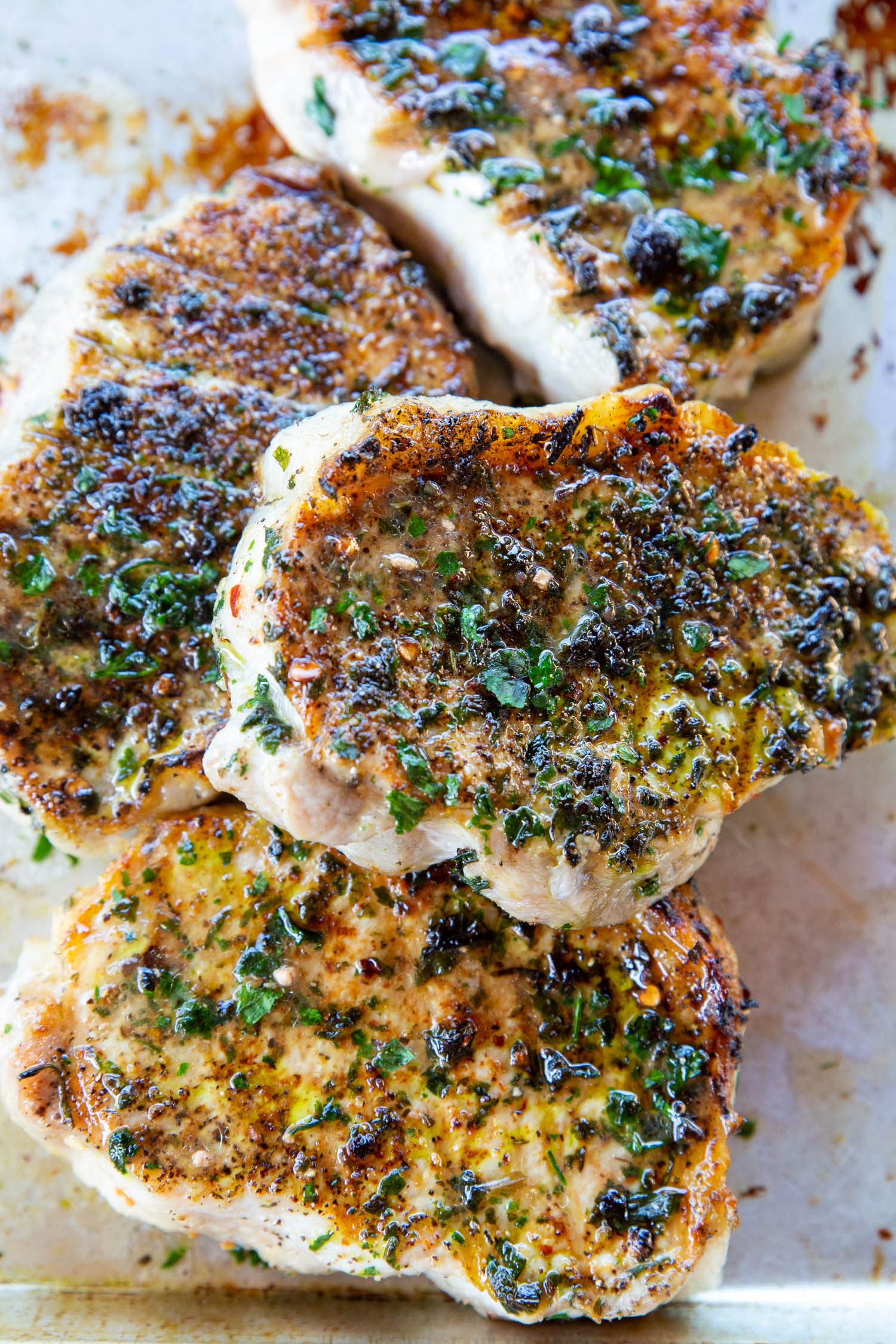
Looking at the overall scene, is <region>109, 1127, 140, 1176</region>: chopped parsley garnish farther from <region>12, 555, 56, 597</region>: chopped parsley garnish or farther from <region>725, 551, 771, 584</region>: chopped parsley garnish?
<region>725, 551, 771, 584</region>: chopped parsley garnish

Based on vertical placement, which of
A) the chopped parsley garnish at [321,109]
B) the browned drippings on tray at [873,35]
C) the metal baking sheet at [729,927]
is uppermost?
the browned drippings on tray at [873,35]

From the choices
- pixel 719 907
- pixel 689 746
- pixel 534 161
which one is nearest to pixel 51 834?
pixel 689 746

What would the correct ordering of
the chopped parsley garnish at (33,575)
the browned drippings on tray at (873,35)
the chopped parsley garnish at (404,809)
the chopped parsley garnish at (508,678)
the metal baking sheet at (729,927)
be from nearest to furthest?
the chopped parsley garnish at (404,809), the chopped parsley garnish at (508,678), the chopped parsley garnish at (33,575), the metal baking sheet at (729,927), the browned drippings on tray at (873,35)

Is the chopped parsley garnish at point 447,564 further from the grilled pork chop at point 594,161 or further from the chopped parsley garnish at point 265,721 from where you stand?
the grilled pork chop at point 594,161

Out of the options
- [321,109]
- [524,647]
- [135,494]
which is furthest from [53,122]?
[524,647]

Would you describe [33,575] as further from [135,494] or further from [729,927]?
[729,927]

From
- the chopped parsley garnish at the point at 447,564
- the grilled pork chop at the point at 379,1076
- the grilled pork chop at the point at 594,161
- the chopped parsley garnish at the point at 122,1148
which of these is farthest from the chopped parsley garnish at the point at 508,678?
the chopped parsley garnish at the point at 122,1148

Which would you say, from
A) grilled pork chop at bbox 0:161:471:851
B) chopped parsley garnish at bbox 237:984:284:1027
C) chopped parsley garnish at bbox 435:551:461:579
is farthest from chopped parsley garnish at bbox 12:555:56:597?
chopped parsley garnish at bbox 237:984:284:1027
